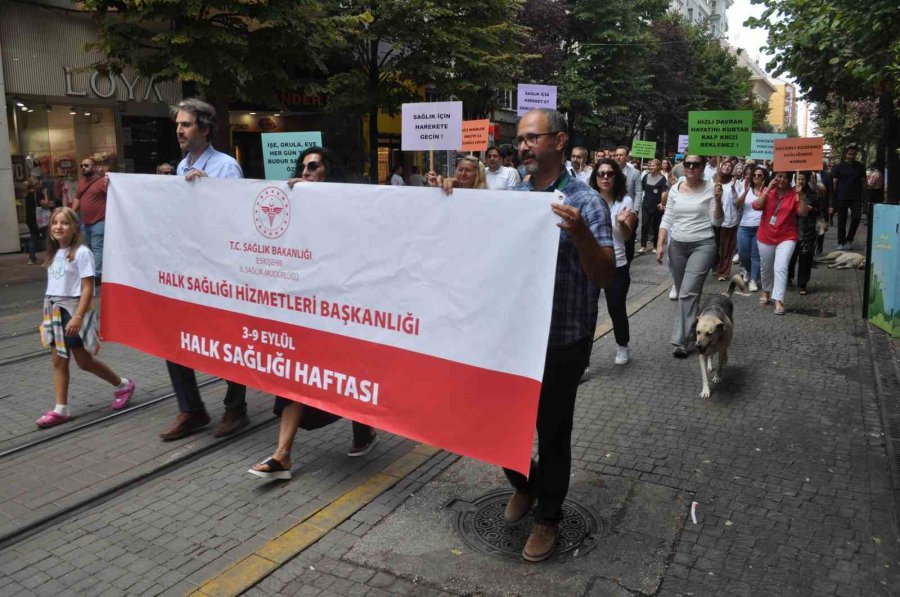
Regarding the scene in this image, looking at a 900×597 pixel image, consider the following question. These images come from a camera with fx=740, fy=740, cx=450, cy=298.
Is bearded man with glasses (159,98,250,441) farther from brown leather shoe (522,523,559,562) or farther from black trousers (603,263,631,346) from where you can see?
black trousers (603,263,631,346)

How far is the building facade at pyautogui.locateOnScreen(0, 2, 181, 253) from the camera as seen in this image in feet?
52.8

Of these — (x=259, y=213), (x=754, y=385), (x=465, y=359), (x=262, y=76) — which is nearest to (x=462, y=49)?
(x=262, y=76)

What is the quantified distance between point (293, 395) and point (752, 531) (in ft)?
8.65

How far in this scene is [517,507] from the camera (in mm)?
3891

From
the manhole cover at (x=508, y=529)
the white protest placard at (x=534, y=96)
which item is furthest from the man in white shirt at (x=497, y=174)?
the manhole cover at (x=508, y=529)

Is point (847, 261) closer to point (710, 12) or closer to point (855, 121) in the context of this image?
point (855, 121)

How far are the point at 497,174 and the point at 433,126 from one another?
8.41 ft

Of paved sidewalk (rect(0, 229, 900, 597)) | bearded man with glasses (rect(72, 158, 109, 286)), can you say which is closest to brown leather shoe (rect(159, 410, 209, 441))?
paved sidewalk (rect(0, 229, 900, 597))

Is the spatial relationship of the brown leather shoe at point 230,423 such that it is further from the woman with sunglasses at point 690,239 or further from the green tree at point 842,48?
the green tree at point 842,48

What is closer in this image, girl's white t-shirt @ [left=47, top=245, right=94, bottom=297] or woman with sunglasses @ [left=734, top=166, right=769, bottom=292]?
girl's white t-shirt @ [left=47, top=245, right=94, bottom=297]

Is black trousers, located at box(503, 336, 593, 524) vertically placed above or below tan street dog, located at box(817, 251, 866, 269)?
above

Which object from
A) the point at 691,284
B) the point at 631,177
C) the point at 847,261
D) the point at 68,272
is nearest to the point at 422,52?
the point at 631,177

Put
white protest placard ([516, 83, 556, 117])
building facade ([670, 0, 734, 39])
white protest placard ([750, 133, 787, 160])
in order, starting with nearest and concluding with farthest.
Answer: white protest placard ([750, 133, 787, 160]), white protest placard ([516, 83, 556, 117]), building facade ([670, 0, 734, 39])

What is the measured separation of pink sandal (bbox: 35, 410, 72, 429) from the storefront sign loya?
13.1 m
